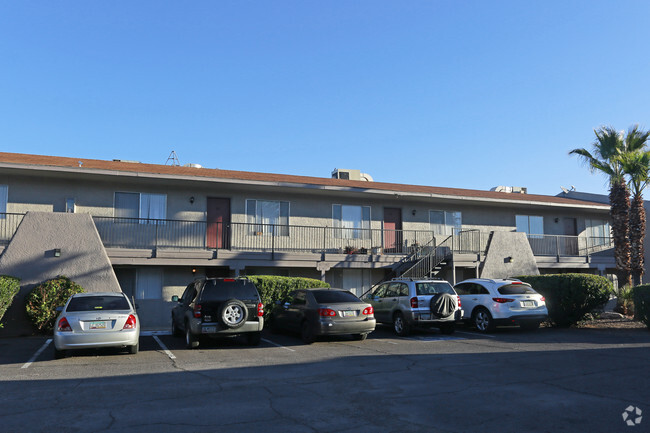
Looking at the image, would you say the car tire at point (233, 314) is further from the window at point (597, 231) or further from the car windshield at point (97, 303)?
the window at point (597, 231)

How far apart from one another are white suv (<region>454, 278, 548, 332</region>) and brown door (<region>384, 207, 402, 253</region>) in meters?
6.93

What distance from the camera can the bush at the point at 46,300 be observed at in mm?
14859

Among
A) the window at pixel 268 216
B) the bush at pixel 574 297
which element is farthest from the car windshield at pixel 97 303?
the bush at pixel 574 297

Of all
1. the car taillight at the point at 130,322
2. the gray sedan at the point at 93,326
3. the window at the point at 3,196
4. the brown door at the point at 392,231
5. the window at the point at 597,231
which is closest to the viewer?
the gray sedan at the point at 93,326

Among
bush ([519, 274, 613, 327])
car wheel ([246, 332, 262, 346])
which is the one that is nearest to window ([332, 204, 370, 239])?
bush ([519, 274, 613, 327])

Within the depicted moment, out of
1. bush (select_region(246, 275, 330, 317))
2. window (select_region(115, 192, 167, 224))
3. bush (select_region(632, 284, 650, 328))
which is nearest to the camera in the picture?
bush (select_region(632, 284, 650, 328))

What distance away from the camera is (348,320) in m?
12.8

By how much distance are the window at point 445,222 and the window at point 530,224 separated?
3602mm

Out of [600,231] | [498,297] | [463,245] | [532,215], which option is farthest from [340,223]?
[600,231]

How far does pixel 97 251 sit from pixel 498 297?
1203cm

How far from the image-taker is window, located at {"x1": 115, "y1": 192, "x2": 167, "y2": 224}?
62.7ft

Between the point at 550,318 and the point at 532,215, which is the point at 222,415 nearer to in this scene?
the point at 550,318

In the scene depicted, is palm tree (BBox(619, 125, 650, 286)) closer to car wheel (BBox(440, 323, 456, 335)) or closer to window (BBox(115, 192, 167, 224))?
car wheel (BBox(440, 323, 456, 335))

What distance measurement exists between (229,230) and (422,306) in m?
8.66
